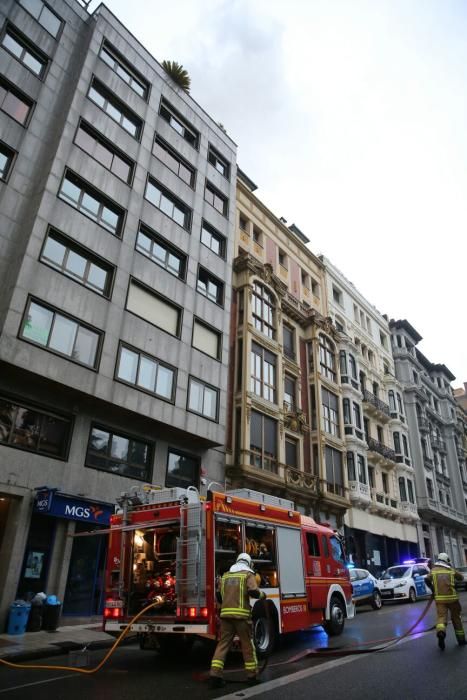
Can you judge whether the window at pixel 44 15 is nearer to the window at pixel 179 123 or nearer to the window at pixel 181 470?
the window at pixel 179 123

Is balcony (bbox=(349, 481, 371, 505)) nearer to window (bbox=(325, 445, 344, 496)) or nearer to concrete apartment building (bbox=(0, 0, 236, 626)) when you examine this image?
window (bbox=(325, 445, 344, 496))

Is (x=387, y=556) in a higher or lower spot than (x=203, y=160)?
lower

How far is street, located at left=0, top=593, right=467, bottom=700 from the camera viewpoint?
6.21 metres

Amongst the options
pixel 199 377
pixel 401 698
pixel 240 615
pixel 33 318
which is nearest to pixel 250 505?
pixel 240 615

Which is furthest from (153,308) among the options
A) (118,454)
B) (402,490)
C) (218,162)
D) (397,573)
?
(402,490)

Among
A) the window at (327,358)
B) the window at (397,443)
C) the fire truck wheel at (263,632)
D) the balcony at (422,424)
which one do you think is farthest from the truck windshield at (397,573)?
the balcony at (422,424)

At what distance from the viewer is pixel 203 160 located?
25.3m

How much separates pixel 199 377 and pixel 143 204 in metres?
7.63

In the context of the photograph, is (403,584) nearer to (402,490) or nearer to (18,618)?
(18,618)

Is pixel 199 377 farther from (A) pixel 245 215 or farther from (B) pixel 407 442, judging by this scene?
(B) pixel 407 442

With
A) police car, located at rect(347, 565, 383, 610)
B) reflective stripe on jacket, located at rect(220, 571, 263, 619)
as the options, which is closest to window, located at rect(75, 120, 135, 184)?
reflective stripe on jacket, located at rect(220, 571, 263, 619)

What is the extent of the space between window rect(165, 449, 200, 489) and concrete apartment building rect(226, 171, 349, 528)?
2.07 meters

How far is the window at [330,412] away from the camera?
98.8 feet

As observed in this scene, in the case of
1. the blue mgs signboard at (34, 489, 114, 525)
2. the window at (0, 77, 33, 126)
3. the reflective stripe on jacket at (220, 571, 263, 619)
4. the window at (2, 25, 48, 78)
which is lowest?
the reflective stripe on jacket at (220, 571, 263, 619)
